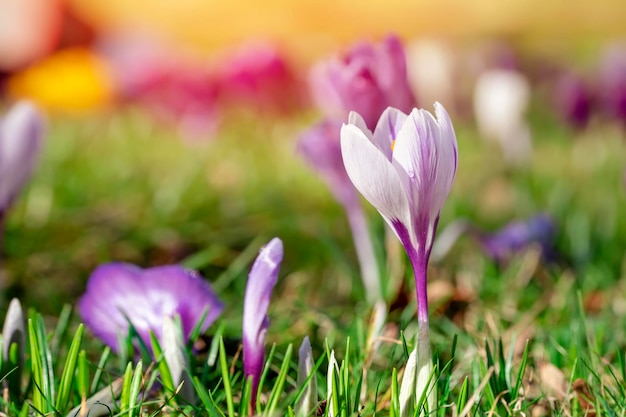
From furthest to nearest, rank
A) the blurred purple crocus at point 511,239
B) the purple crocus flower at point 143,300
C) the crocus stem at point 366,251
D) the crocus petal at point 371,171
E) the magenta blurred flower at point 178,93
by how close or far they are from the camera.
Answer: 1. the magenta blurred flower at point 178,93
2. the blurred purple crocus at point 511,239
3. the crocus stem at point 366,251
4. the purple crocus flower at point 143,300
5. the crocus petal at point 371,171

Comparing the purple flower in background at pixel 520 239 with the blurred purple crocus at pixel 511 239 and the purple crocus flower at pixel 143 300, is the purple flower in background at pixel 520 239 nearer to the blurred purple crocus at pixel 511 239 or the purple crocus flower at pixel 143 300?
the blurred purple crocus at pixel 511 239

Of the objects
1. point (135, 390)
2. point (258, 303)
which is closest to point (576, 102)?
point (258, 303)

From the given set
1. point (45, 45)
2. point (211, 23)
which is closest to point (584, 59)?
point (211, 23)

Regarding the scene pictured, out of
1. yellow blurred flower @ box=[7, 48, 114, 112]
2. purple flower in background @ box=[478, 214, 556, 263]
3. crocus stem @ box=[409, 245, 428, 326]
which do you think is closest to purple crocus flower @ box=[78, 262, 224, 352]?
crocus stem @ box=[409, 245, 428, 326]

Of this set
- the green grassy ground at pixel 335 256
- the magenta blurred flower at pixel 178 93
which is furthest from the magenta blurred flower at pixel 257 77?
the green grassy ground at pixel 335 256

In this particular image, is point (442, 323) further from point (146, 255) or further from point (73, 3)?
point (73, 3)

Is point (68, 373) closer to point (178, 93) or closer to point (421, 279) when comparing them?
point (421, 279)

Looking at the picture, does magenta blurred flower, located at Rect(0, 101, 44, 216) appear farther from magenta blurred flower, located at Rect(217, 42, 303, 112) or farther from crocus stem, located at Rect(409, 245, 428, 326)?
magenta blurred flower, located at Rect(217, 42, 303, 112)

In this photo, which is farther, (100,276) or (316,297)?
(316,297)
